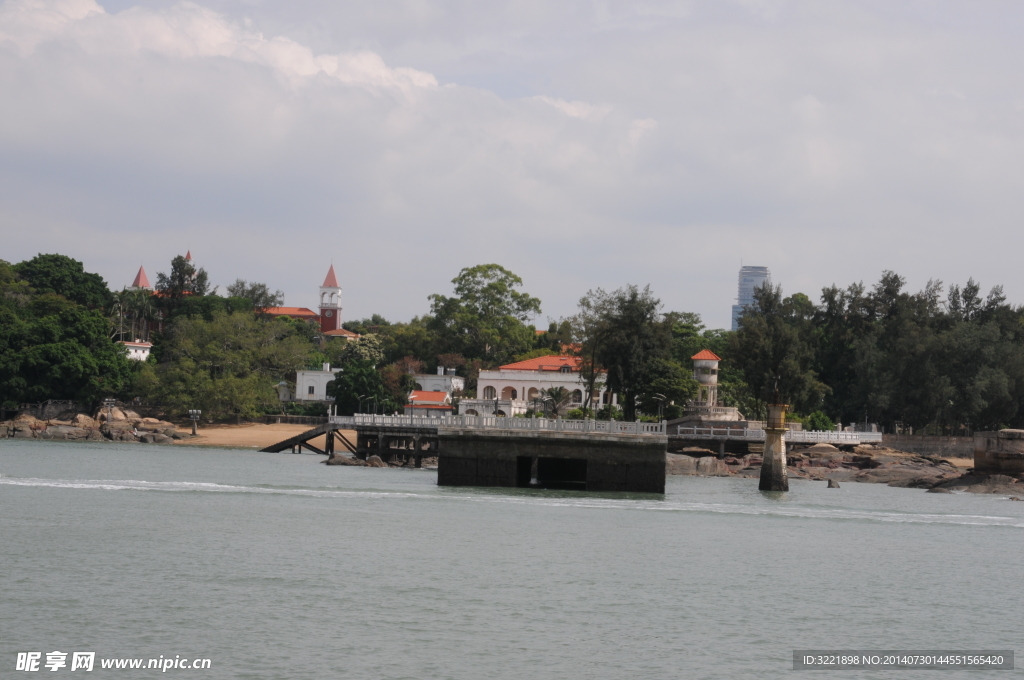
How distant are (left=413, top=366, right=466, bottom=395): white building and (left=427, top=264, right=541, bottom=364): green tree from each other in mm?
9563

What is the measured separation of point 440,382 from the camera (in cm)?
11231

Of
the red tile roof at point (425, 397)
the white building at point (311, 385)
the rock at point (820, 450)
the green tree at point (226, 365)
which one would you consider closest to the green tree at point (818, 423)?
the rock at point (820, 450)

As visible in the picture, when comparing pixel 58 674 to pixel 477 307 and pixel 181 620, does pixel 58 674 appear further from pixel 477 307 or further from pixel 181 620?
pixel 477 307

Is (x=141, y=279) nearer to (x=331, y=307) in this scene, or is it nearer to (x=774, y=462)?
(x=331, y=307)

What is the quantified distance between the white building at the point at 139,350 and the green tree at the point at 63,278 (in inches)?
352

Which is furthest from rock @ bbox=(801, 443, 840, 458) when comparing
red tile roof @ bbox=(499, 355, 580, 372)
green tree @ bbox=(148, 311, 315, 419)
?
green tree @ bbox=(148, 311, 315, 419)

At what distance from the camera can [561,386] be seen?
99.4 m

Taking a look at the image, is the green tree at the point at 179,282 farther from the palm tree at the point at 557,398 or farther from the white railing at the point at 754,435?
the white railing at the point at 754,435

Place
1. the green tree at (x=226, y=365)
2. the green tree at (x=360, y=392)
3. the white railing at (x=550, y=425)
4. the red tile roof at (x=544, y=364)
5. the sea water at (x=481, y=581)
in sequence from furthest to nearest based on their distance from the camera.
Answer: the red tile roof at (x=544, y=364)
the green tree at (x=360, y=392)
the green tree at (x=226, y=365)
the white railing at (x=550, y=425)
the sea water at (x=481, y=581)

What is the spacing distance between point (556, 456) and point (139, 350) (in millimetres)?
78096

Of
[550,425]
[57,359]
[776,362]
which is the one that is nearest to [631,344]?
[776,362]

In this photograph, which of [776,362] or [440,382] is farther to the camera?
[440,382]

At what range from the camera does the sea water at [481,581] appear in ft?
64.0

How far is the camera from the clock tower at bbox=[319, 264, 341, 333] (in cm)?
16438
